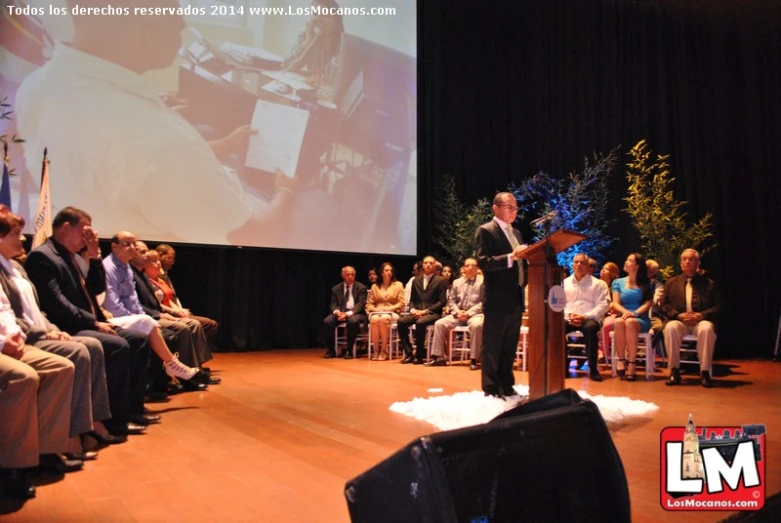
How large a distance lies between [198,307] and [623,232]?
603cm

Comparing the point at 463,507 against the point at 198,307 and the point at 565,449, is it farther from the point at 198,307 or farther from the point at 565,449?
the point at 198,307

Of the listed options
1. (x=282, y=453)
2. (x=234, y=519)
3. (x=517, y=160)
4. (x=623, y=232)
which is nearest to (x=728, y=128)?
(x=623, y=232)

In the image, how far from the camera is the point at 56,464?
260 centimetres

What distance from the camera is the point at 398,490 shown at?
89 centimetres

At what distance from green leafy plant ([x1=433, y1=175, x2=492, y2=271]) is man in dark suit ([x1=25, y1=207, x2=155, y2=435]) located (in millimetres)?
5566

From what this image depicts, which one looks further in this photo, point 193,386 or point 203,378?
point 203,378

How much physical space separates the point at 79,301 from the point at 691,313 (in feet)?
16.6

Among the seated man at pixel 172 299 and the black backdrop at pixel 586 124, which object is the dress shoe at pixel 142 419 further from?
the black backdrop at pixel 586 124

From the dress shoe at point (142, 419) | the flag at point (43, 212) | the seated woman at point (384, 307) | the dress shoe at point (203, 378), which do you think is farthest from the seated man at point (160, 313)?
the seated woman at point (384, 307)

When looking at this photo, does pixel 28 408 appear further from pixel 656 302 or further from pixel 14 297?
pixel 656 302

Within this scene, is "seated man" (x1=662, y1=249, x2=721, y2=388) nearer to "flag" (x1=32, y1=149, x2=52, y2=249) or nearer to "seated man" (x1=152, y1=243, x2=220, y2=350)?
"seated man" (x1=152, y1=243, x2=220, y2=350)

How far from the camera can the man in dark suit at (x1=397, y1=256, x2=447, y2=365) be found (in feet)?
23.5

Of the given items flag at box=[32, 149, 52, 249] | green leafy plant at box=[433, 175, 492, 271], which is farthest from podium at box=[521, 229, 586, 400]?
green leafy plant at box=[433, 175, 492, 271]

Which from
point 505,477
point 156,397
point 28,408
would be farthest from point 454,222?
point 505,477
